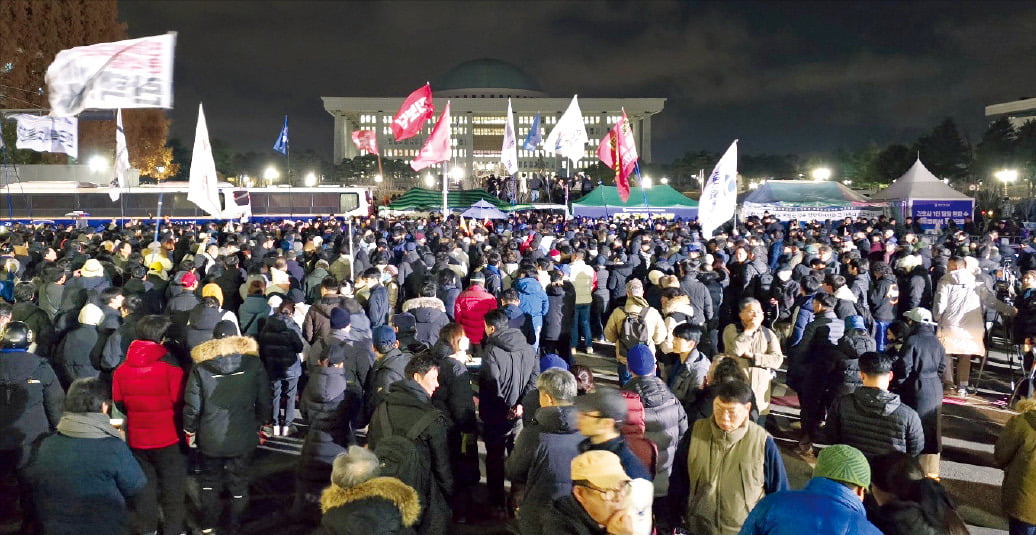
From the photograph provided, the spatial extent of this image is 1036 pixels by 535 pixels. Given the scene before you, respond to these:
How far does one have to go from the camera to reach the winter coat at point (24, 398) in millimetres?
4629

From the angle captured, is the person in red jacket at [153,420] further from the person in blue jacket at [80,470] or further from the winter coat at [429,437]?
the winter coat at [429,437]

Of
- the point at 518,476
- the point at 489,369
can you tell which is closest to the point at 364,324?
the point at 489,369

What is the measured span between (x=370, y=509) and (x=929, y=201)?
2124 centimetres

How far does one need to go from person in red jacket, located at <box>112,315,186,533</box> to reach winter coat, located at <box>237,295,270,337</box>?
2.60 metres

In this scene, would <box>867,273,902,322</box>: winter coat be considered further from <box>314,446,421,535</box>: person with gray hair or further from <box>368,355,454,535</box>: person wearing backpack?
<box>314,446,421,535</box>: person with gray hair

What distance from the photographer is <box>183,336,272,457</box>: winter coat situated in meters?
4.47

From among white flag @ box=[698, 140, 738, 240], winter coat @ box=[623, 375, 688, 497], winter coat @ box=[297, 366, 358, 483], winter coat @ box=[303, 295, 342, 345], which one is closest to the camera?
winter coat @ box=[623, 375, 688, 497]

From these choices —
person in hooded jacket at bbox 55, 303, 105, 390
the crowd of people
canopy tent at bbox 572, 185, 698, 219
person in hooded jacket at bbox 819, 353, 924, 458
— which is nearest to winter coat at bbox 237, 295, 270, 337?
the crowd of people

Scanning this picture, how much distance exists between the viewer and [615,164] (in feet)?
58.7

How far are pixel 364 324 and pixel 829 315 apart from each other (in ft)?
13.0

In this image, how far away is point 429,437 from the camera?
12.6ft

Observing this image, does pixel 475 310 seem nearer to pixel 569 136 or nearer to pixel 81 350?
pixel 81 350

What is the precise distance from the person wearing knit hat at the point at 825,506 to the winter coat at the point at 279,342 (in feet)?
15.3

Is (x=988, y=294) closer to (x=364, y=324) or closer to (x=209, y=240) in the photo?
(x=364, y=324)
